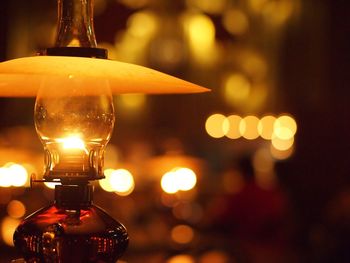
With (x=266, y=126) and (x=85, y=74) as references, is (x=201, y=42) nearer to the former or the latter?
(x=266, y=126)

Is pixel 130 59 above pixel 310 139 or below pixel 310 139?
above

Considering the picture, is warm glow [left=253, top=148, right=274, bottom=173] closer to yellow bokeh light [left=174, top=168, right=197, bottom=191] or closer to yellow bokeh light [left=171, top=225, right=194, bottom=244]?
yellow bokeh light [left=174, top=168, right=197, bottom=191]

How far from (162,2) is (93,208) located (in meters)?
7.60

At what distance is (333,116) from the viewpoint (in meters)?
6.82

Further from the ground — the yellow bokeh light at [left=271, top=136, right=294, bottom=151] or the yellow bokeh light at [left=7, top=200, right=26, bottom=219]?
the yellow bokeh light at [left=271, top=136, right=294, bottom=151]

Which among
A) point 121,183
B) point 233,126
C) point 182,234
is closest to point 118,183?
point 121,183

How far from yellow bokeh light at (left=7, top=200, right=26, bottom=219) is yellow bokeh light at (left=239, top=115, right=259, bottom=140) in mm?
6780

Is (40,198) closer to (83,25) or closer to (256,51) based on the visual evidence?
(83,25)

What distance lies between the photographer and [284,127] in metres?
11.8

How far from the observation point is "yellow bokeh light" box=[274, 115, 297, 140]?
37.5ft

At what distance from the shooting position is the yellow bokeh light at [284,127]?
11.4m

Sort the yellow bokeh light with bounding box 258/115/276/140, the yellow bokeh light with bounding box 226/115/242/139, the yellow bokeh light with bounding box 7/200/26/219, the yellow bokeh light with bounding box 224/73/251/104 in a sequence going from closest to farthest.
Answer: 1. the yellow bokeh light with bounding box 7/200/26/219
2. the yellow bokeh light with bounding box 224/73/251/104
3. the yellow bokeh light with bounding box 226/115/242/139
4. the yellow bokeh light with bounding box 258/115/276/140

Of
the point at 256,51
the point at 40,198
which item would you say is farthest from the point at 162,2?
the point at 40,198

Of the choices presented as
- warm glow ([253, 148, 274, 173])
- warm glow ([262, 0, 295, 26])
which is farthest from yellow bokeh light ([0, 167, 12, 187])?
warm glow ([253, 148, 274, 173])
